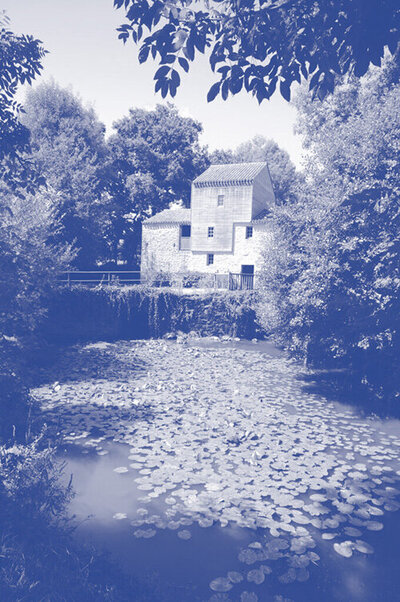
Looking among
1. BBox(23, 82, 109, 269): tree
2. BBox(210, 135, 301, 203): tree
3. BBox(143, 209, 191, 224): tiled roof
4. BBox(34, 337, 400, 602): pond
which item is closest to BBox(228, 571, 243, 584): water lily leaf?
BBox(34, 337, 400, 602): pond

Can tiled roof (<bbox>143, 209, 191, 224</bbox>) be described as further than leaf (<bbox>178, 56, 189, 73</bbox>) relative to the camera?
Yes

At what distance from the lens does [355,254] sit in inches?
491

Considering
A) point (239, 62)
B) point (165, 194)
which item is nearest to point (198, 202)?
point (165, 194)

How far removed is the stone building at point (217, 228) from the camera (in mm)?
36781

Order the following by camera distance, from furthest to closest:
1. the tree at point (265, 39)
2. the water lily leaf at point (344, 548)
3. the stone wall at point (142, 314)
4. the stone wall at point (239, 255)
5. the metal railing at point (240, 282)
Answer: the stone wall at point (239, 255) < the metal railing at point (240, 282) < the stone wall at point (142, 314) < the water lily leaf at point (344, 548) < the tree at point (265, 39)

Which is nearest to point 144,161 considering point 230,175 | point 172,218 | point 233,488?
point 172,218

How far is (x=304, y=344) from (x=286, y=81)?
11141 millimetres

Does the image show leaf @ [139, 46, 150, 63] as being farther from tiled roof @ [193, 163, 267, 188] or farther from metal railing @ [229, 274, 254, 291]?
tiled roof @ [193, 163, 267, 188]

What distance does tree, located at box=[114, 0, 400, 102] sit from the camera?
160 inches

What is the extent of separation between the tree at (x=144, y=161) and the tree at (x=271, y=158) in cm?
750

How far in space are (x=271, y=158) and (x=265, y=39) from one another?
56.0 metres

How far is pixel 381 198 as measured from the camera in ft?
39.7

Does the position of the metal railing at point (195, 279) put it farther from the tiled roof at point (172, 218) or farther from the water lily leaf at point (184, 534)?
the water lily leaf at point (184, 534)

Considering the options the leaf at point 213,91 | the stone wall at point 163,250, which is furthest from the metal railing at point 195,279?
the leaf at point 213,91
